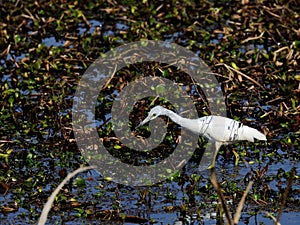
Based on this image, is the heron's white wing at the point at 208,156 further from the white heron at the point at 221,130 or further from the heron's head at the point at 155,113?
the heron's head at the point at 155,113

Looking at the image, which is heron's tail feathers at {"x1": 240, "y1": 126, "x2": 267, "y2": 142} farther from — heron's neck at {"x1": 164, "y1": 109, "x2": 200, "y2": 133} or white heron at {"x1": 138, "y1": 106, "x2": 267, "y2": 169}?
heron's neck at {"x1": 164, "y1": 109, "x2": 200, "y2": 133}

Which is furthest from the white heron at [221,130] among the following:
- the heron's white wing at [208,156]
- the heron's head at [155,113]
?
the heron's head at [155,113]

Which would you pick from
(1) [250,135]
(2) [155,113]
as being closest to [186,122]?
(2) [155,113]

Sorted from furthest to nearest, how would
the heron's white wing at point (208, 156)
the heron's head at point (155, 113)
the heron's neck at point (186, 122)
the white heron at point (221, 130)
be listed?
the heron's head at point (155, 113), the heron's white wing at point (208, 156), the heron's neck at point (186, 122), the white heron at point (221, 130)

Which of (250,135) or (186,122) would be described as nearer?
Result: (250,135)

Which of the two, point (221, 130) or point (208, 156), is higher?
point (221, 130)

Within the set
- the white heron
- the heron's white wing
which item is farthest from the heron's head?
the heron's white wing

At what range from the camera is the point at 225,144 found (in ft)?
18.7

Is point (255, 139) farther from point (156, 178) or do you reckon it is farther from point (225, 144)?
point (156, 178)

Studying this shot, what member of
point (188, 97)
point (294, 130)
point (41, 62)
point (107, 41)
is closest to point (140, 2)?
point (107, 41)

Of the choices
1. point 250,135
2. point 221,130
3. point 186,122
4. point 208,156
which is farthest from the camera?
point 208,156

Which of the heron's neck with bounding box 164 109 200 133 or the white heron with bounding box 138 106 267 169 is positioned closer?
the white heron with bounding box 138 106 267 169

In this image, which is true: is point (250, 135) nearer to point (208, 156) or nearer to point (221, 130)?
point (221, 130)

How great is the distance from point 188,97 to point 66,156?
1306 mm
